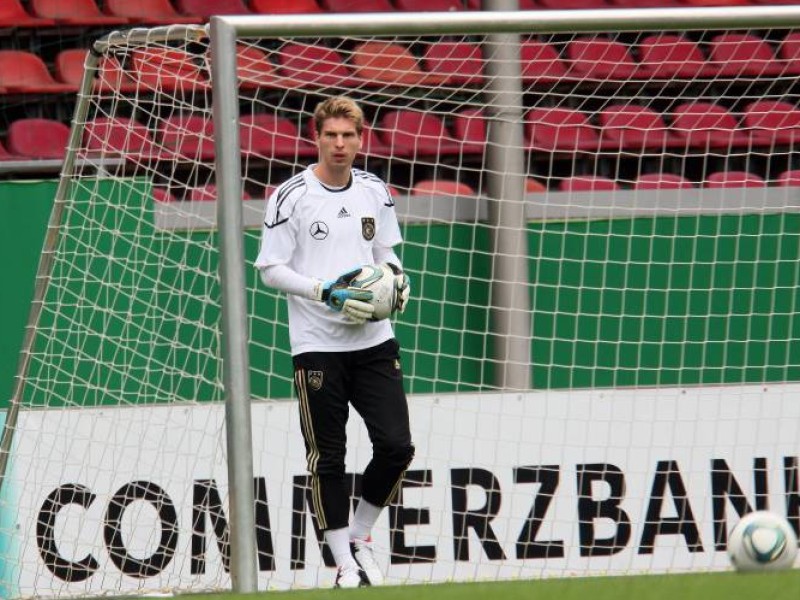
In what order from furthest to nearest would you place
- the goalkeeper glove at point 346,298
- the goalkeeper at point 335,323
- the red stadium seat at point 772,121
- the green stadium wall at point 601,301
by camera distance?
the red stadium seat at point 772,121 < the green stadium wall at point 601,301 < the goalkeeper at point 335,323 < the goalkeeper glove at point 346,298

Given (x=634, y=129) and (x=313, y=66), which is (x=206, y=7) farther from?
(x=634, y=129)

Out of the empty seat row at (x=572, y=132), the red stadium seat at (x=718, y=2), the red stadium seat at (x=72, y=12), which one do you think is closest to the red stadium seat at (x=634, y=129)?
the empty seat row at (x=572, y=132)

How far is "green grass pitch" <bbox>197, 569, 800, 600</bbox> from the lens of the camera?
381 centimetres

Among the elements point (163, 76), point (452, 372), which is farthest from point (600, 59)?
point (163, 76)

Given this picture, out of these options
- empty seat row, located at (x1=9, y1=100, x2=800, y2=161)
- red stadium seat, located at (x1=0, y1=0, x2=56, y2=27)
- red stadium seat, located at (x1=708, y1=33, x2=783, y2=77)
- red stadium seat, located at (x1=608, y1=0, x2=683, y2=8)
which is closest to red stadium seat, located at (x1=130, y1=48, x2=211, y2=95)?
empty seat row, located at (x1=9, y1=100, x2=800, y2=161)

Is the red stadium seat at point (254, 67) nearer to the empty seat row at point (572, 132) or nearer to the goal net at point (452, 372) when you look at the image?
the empty seat row at point (572, 132)

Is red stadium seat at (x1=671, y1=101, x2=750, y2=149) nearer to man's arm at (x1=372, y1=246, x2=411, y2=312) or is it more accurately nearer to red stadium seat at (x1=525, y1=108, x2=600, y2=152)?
red stadium seat at (x1=525, y1=108, x2=600, y2=152)

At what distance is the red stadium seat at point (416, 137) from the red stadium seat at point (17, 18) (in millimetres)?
1853

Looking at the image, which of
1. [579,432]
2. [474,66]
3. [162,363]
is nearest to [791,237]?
[579,432]

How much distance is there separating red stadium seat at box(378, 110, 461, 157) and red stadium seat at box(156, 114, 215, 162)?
0.83 meters

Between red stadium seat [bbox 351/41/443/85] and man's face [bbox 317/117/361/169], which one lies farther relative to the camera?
red stadium seat [bbox 351/41/443/85]

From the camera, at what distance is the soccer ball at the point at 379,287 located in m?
4.55

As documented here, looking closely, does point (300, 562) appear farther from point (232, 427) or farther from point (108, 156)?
point (108, 156)

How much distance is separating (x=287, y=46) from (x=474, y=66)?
1000 mm
